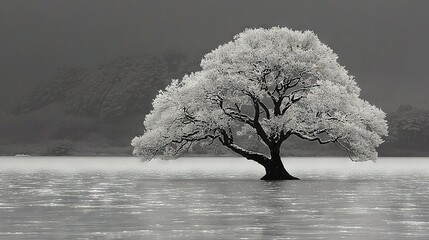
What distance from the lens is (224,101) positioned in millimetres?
65125

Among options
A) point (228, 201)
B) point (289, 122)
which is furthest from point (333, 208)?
point (289, 122)

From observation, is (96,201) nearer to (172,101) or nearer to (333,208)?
(333,208)

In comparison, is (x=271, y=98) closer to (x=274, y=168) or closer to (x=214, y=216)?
(x=274, y=168)

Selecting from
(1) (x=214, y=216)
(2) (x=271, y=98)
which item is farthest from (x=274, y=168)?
(1) (x=214, y=216)

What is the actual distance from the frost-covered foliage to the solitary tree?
0.07 m

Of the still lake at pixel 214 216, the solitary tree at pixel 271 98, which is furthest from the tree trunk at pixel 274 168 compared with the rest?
the still lake at pixel 214 216

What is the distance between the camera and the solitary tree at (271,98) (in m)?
62.7

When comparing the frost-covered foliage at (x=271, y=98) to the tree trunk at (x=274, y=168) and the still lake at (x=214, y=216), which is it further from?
the still lake at (x=214, y=216)

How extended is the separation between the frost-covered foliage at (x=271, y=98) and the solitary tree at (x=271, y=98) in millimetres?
72

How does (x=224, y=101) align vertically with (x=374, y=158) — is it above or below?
above

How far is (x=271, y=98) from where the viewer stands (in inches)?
2547

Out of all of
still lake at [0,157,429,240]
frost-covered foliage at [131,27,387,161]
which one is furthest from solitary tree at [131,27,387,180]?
still lake at [0,157,429,240]

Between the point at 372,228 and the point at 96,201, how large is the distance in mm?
15872

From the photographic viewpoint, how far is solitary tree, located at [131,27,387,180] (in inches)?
2468
